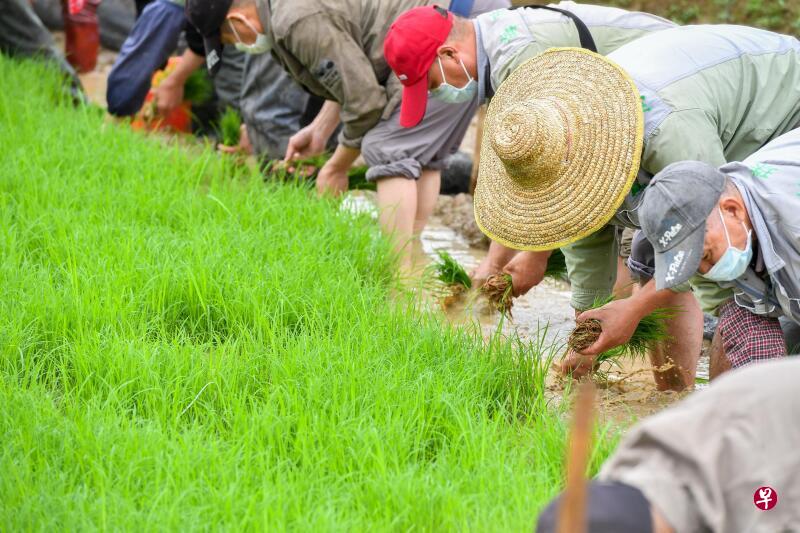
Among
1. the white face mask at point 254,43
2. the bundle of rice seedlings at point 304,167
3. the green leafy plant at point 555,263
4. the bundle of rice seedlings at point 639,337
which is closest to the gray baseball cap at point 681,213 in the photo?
the bundle of rice seedlings at point 639,337

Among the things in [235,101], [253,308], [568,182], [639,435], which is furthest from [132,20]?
[639,435]

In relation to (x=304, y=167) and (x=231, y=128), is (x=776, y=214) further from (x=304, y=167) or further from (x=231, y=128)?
(x=231, y=128)

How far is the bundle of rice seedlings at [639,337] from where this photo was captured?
11.1 feet

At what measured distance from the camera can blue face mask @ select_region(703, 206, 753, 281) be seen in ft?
→ 8.92

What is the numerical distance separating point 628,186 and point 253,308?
4.70ft

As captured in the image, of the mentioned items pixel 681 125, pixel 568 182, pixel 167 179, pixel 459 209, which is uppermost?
pixel 681 125

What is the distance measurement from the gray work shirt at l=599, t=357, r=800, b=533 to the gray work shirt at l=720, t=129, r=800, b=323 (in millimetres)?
1164

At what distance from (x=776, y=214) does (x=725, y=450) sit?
127 centimetres

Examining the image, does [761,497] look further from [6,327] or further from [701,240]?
[6,327]

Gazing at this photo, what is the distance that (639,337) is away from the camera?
3.50 m

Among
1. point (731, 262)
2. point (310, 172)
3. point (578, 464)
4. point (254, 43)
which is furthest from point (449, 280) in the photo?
point (578, 464)

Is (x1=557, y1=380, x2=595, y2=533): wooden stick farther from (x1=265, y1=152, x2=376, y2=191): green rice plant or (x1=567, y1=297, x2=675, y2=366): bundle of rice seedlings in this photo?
(x1=265, y1=152, x2=376, y2=191): green rice plant

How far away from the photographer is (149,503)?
2516 millimetres

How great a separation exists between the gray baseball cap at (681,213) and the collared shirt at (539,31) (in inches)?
47.4
